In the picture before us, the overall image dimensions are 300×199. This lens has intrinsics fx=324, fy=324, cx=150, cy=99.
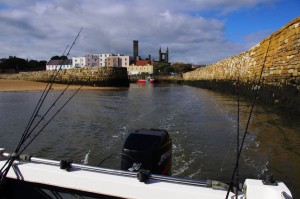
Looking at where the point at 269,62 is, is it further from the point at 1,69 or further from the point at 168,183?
the point at 1,69

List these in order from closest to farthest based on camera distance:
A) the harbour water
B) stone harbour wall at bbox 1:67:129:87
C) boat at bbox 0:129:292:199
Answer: boat at bbox 0:129:292:199 < the harbour water < stone harbour wall at bbox 1:67:129:87

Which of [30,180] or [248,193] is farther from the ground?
[248,193]

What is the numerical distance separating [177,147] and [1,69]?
127512 millimetres

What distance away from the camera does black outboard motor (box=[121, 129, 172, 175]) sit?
3.71 metres

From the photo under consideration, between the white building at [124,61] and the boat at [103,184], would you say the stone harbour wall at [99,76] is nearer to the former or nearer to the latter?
the boat at [103,184]

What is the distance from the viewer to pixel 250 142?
7793 millimetres

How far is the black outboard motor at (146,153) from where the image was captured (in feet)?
12.2

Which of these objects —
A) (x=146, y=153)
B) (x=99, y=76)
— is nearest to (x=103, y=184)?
(x=146, y=153)

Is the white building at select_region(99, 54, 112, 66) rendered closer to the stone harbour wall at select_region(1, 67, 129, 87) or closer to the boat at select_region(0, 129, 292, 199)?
the stone harbour wall at select_region(1, 67, 129, 87)

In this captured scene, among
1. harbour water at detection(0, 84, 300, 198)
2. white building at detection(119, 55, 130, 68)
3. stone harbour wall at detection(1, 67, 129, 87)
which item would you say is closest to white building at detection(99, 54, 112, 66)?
white building at detection(119, 55, 130, 68)

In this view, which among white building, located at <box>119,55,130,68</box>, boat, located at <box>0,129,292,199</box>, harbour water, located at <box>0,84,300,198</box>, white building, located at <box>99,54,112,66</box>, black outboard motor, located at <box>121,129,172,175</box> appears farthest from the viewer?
white building, located at <box>119,55,130,68</box>

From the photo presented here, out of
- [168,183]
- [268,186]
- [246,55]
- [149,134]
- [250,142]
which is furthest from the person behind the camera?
[246,55]

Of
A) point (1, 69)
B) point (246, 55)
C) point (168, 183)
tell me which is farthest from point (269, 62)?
point (1, 69)

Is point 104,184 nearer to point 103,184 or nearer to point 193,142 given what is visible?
point 103,184
